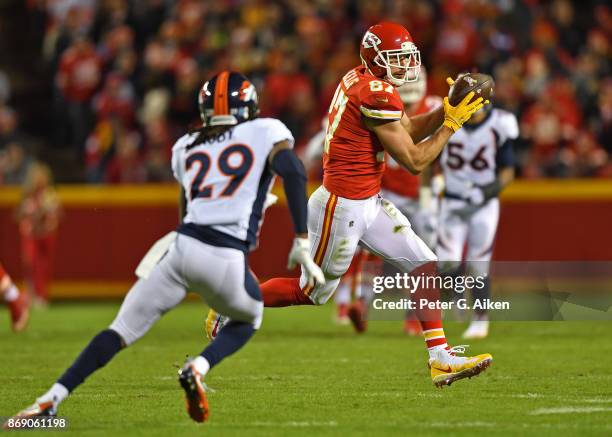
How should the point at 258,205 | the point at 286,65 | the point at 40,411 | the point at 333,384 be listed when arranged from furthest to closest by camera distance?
1. the point at 286,65
2. the point at 333,384
3. the point at 258,205
4. the point at 40,411

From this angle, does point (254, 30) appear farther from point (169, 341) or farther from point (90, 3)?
point (169, 341)

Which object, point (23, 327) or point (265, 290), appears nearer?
point (265, 290)

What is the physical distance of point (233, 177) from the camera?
5.68 metres

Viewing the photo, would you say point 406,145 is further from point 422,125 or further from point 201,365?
point 201,365

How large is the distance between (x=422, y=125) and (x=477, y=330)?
3.11 m

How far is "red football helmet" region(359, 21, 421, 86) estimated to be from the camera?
7203mm

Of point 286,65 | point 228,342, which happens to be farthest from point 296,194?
point 286,65

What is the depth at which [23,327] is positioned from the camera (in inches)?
433

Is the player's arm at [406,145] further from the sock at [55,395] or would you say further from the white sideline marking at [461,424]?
the sock at [55,395]

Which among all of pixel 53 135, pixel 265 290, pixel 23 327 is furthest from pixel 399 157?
pixel 53 135

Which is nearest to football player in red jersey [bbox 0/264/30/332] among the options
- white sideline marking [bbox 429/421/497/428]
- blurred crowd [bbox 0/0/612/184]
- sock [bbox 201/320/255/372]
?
blurred crowd [bbox 0/0/612/184]

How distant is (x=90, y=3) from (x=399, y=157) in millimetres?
11989

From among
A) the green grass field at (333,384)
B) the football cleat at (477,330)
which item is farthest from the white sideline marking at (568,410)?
the football cleat at (477,330)

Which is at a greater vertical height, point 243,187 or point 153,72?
point 243,187
